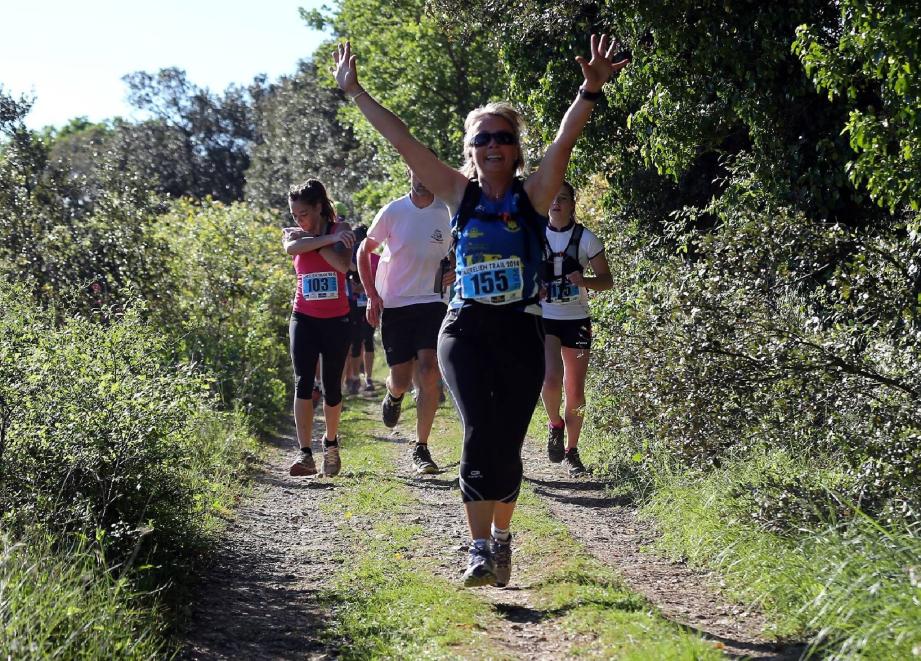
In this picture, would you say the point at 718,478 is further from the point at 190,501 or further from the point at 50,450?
the point at 50,450

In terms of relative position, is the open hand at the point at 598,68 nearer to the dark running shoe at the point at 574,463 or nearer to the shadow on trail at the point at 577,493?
the shadow on trail at the point at 577,493

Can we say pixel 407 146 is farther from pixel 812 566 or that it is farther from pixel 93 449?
pixel 812 566

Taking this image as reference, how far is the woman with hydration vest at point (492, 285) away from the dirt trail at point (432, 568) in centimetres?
60

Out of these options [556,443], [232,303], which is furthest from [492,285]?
[232,303]

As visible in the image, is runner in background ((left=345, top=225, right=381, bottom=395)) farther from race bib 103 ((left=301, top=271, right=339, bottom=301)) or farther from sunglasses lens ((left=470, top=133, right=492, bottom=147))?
sunglasses lens ((left=470, top=133, right=492, bottom=147))

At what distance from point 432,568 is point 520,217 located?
1968 mm

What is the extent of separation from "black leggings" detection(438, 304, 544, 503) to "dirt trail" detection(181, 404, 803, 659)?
2.09 feet

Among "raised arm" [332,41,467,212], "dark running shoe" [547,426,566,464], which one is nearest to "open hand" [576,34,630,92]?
"raised arm" [332,41,467,212]

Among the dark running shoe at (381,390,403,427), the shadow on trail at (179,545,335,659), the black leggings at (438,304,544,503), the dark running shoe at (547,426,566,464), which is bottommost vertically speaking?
the shadow on trail at (179,545,335,659)

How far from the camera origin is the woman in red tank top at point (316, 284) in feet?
27.0

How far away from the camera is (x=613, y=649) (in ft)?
13.7

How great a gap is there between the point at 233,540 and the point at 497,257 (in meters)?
2.85

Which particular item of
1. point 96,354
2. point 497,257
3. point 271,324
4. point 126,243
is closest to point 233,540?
point 96,354

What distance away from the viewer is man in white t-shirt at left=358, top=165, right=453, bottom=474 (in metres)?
8.44
